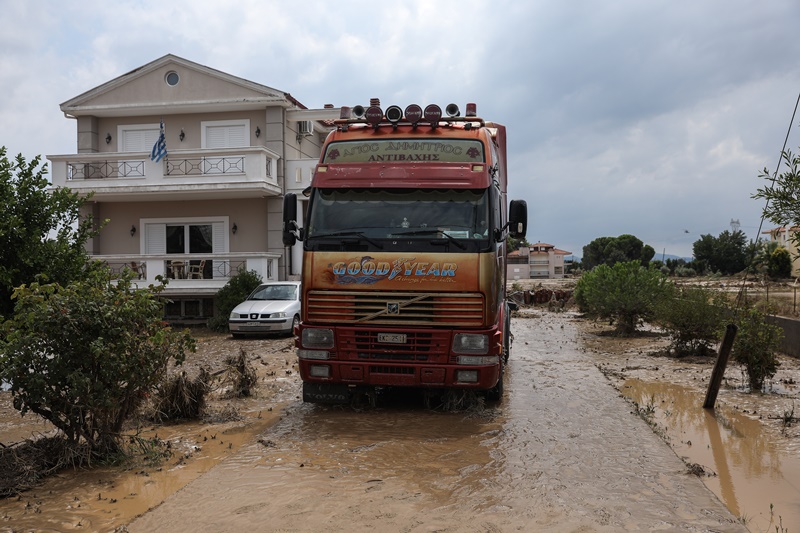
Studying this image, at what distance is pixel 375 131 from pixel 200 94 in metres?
14.7

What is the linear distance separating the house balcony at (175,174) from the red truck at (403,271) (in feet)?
40.4

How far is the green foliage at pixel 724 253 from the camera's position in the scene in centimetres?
5806

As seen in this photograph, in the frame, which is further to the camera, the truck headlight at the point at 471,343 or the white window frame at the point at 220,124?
the white window frame at the point at 220,124

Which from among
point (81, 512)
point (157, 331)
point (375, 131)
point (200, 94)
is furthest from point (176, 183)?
point (81, 512)

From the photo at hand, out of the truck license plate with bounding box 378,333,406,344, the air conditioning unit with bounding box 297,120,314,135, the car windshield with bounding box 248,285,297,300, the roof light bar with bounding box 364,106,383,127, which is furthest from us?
the air conditioning unit with bounding box 297,120,314,135

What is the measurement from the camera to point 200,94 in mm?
21516

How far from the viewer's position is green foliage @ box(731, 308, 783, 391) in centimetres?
936

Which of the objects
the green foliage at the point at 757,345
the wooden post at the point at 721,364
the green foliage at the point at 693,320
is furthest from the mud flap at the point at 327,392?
the green foliage at the point at 693,320

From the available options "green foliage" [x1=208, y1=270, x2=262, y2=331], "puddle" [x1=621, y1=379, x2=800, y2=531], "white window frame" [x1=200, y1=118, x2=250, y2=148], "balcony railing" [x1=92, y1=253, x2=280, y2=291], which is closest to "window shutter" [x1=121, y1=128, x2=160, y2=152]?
"white window frame" [x1=200, y1=118, x2=250, y2=148]

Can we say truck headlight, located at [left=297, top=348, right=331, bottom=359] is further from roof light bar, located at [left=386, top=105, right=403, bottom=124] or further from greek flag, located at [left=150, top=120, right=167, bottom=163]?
greek flag, located at [left=150, top=120, right=167, bottom=163]

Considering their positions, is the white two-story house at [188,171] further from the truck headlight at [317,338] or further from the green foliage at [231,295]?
the truck headlight at [317,338]

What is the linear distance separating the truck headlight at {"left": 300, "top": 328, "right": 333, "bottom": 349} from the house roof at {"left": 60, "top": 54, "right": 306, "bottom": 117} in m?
14.6

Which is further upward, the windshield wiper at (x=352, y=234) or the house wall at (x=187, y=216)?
the house wall at (x=187, y=216)

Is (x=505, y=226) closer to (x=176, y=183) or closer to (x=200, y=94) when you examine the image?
(x=176, y=183)
